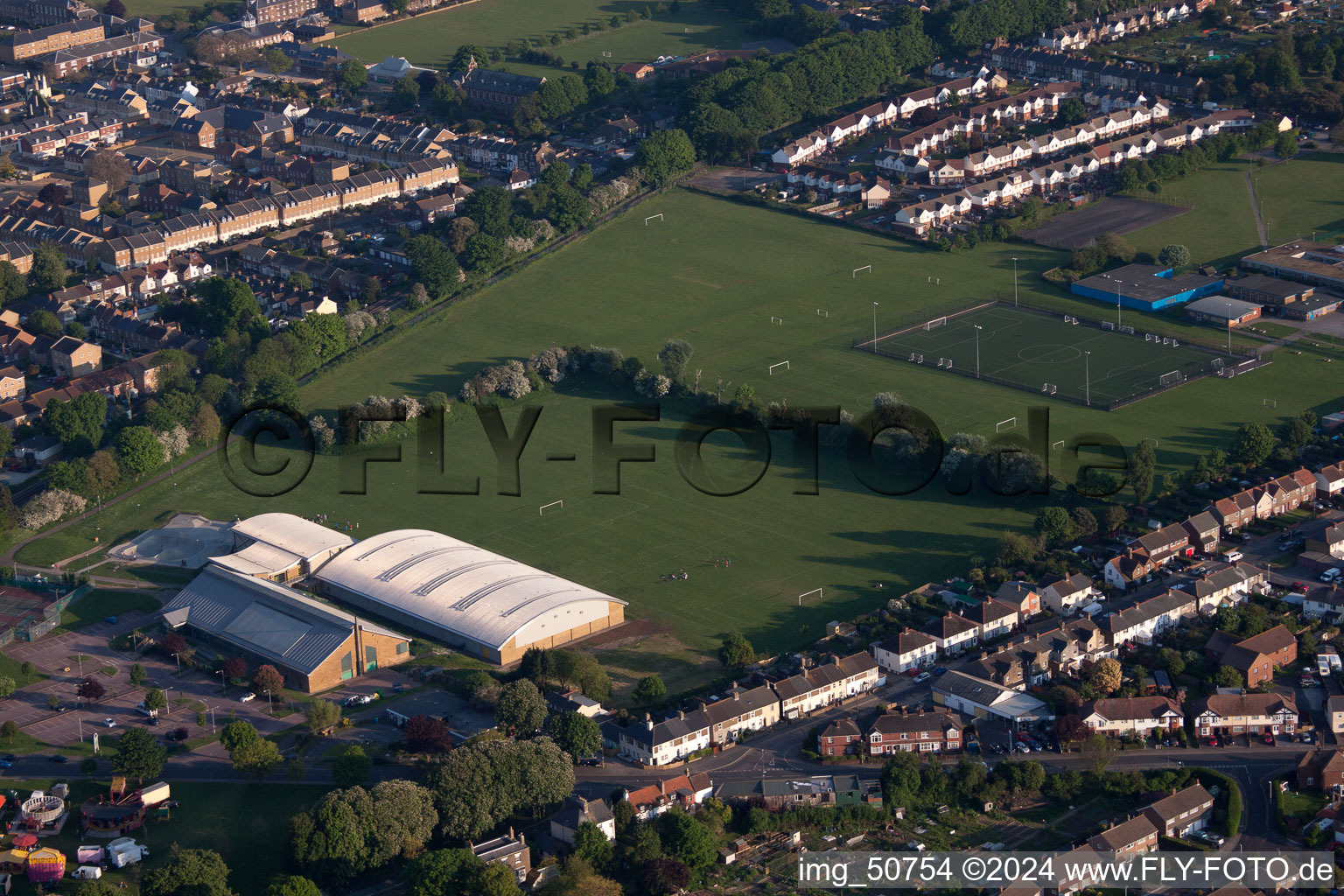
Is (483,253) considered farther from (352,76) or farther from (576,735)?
(576,735)

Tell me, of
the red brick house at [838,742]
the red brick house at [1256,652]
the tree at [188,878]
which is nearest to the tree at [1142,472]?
the red brick house at [1256,652]

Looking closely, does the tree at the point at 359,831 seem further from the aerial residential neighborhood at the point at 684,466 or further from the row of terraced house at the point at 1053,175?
the row of terraced house at the point at 1053,175

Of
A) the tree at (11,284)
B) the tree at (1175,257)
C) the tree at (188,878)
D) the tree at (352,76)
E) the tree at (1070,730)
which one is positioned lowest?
the tree at (1070,730)

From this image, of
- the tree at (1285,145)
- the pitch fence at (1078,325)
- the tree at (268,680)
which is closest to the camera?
the tree at (268,680)

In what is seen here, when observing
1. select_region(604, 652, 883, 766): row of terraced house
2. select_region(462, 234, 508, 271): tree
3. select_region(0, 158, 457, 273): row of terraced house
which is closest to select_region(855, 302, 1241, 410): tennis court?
select_region(462, 234, 508, 271): tree

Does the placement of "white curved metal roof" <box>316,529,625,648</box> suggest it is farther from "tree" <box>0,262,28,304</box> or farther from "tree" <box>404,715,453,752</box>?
"tree" <box>0,262,28,304</box>

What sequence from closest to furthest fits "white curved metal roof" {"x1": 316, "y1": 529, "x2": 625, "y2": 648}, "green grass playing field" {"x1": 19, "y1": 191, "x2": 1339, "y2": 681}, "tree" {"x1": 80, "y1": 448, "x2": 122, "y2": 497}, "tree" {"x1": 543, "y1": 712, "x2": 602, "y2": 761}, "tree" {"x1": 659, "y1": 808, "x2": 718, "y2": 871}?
1. "tree" {"x1": 659, "y1": 808, "x2": 718, "y2": 871}
2. "tree" {"x1": 543, "y1": 712, "x2": 602, "y2": 761}
3. "white curved metal roof" {"x1": 316, "y1": 529, "x2": 625, "y2": 648}
4. "green grass playing field" {"x1": 19, "y1": 191, "x2": 1339, "y2": 681}
5. "tree" {"x1": 80, "y1": 448, "x2": 122, "y2": 497}

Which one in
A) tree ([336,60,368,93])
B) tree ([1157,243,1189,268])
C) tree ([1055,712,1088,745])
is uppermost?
tree ([336,60,368,93])
